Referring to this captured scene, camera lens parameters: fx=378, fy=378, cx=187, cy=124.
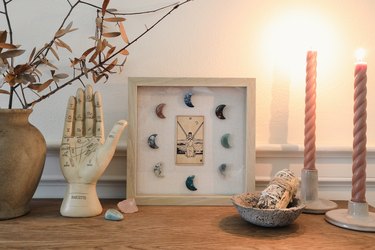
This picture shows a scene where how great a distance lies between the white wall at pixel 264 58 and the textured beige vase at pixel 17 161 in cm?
17

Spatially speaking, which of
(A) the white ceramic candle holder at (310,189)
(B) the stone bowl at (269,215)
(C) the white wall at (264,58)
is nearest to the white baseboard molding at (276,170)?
(C) the white wall at (264,58)

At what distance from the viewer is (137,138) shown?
Answer: 0.78 m

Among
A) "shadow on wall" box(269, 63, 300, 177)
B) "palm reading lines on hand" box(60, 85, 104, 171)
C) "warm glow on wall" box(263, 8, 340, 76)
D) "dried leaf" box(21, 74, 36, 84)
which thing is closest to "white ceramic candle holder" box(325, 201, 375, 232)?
"shadow on wall" box(269, 63, 300, 177)

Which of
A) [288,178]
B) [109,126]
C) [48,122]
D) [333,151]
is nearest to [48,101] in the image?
[48,122]

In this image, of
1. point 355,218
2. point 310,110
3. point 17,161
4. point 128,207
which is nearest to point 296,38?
point 310,110

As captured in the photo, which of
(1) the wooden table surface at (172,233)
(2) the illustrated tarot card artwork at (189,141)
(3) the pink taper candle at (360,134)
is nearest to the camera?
(1) the wooden table surface at (172,233)

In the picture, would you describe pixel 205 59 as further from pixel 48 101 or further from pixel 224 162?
pixel 48 101

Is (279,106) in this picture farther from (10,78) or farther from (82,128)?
(10,78)

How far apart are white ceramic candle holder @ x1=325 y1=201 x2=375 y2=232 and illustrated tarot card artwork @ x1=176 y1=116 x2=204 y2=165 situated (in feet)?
0.91

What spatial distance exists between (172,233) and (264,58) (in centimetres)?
47

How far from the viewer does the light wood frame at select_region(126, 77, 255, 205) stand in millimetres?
766

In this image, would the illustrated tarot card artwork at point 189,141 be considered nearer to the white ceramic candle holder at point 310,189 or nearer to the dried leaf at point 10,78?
the white ceramic candle holder at point 310,189

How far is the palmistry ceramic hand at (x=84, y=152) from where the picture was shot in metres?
0.70

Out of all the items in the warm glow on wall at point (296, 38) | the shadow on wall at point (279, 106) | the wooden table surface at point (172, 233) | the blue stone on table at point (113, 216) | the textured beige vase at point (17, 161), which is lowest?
the wooden table surface at point (172, 233)
